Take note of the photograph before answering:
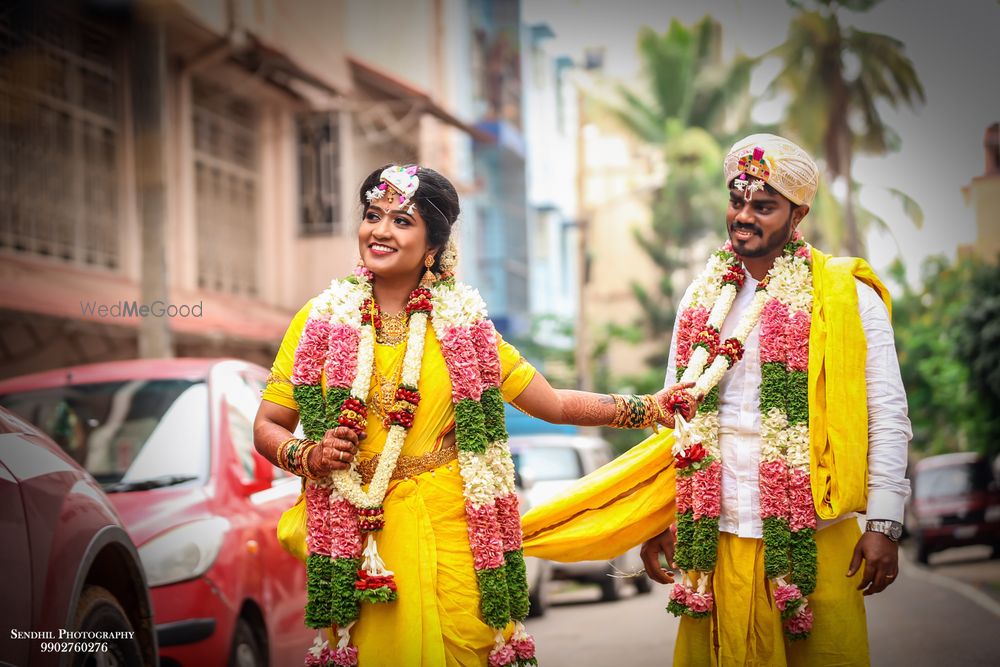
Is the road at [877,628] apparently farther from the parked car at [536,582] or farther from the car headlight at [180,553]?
the car headlight at [180,553]

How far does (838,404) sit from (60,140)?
11.5 metres

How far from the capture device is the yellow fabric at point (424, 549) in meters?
4.03

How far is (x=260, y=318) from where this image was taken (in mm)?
18281

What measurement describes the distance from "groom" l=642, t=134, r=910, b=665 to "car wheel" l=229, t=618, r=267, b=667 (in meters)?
2.31

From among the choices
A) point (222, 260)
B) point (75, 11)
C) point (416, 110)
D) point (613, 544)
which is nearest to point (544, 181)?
point (416, 110)

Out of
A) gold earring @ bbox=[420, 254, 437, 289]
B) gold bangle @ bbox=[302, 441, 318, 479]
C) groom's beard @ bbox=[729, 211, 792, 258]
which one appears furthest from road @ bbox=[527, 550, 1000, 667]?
gold bangle @ bbox=[302, 441, 318, 479]

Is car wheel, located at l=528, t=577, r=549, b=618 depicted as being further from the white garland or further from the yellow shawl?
the white garland

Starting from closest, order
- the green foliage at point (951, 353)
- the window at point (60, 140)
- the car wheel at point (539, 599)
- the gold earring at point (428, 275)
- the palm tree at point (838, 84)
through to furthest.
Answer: the gold earring at point (428, 275), the car wheel at point (539, 599), the window at point (60, 140), the green foliage at point (951, 353), the palm tree at point (838, 84)

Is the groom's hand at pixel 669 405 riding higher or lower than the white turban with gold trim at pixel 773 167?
lower

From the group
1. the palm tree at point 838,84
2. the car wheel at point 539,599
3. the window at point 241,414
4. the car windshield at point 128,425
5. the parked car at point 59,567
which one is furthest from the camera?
the palm tree at point 838,84

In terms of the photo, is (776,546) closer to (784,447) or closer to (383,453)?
(784,447)

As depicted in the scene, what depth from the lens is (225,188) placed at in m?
18.5

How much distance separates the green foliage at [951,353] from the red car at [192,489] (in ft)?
39.8

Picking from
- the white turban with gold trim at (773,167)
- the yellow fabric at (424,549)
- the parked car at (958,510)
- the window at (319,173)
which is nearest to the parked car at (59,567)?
the yellow fabric at (424,549)
